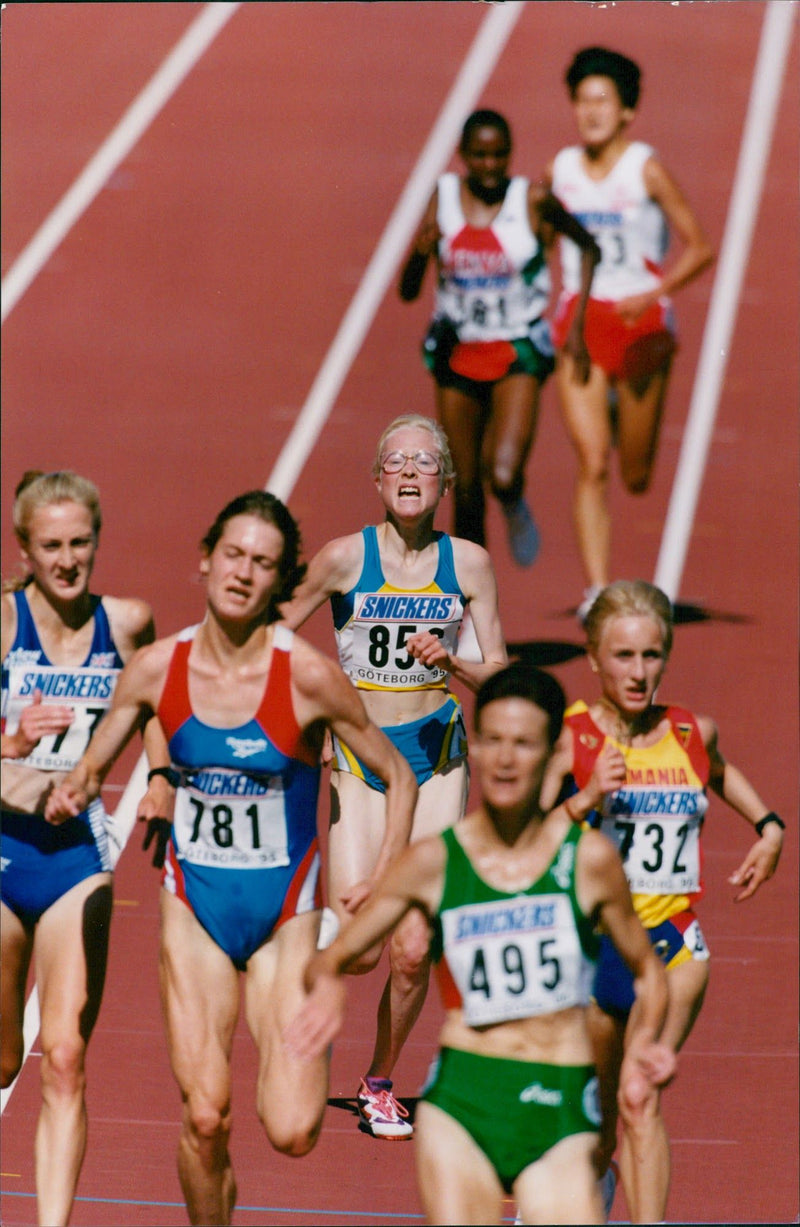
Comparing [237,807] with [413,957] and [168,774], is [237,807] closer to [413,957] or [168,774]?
[168,774]

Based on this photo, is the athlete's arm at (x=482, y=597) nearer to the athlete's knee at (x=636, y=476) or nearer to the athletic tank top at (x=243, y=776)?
the athletic tank top at (x=243, y=776)

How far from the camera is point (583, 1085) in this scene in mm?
5781

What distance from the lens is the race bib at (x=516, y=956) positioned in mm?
5746

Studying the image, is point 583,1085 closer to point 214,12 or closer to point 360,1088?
point 360,1088

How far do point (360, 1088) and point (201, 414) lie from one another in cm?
922

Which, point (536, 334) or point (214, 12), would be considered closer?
point (536, 334)

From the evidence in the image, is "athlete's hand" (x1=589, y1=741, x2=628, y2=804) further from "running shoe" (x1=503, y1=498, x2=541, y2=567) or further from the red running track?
"running shoe" (x1=503, y1=498, x2=541, y2=567)

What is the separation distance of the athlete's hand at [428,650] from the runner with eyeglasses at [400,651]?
0.50 meters

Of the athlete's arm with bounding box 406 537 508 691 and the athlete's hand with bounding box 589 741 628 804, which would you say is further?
the athlete's arm with bounding box 406 537 508 691

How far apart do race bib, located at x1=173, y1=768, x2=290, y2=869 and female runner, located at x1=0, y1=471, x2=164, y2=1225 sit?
211 mm

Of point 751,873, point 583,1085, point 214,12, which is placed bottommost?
point 583,1085

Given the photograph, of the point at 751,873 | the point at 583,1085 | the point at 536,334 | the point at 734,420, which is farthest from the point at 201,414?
the point at 583,1085

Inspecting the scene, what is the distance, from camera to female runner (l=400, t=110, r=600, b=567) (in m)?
11.9

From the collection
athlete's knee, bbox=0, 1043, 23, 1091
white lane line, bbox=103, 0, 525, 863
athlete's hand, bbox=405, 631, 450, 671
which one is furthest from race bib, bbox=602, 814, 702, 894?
white lane line, bbox=103, 0, 525, 863
